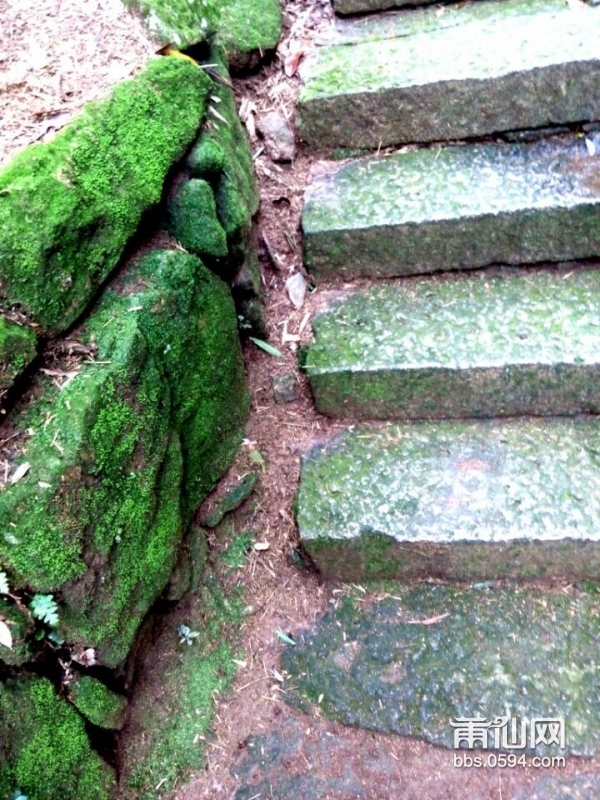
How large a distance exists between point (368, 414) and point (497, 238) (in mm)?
764

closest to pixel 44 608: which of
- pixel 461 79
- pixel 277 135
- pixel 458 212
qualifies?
pixel 458 212

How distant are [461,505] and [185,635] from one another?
929mm

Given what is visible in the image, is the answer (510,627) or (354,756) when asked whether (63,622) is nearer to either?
(354,756)

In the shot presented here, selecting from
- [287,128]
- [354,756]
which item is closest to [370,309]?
[287,128]

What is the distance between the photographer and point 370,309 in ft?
A: 7.54

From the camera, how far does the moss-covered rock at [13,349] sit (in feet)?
4.42

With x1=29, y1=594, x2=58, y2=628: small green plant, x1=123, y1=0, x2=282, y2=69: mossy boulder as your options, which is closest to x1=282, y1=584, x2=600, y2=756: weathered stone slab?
x1=29, y1=594, x2=58, y2=628: small green plant

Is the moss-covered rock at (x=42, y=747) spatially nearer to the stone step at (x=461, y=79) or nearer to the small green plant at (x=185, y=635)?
the small green plant at (x=185, y=635)

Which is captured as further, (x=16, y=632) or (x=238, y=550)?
(x=238, y=550)

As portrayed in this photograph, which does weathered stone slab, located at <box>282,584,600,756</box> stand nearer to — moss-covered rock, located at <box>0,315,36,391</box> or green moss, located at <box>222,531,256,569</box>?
green moss, located at <box>222,531,256,569</box>

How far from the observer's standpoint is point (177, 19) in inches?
73.4

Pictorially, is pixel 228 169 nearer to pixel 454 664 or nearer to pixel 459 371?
pixel 459 371

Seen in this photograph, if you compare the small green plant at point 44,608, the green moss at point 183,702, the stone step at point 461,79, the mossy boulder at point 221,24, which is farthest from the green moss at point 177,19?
the green moss at point 183,702

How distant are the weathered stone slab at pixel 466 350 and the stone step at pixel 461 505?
11 centimetres
